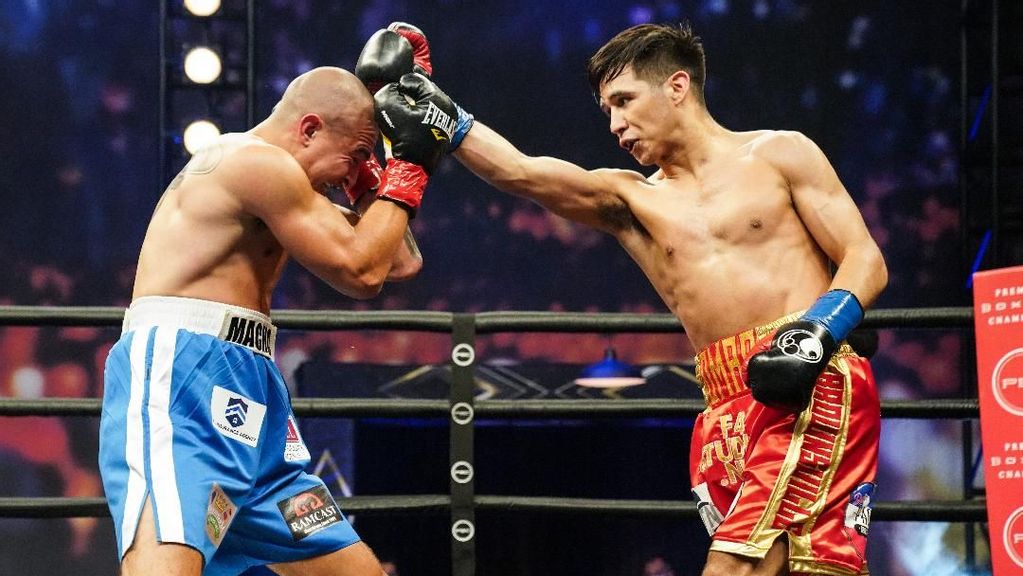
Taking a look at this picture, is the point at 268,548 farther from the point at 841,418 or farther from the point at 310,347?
the point at 310,347

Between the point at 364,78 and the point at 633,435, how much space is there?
3.72m

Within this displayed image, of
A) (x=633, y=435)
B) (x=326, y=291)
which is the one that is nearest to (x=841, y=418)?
(x=633, y=435)

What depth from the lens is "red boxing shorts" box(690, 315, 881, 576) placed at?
2414 millimetres

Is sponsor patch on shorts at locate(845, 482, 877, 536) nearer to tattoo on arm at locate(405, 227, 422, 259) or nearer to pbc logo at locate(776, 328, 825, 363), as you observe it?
pbc logo at locate(776, 328, 825, 363)

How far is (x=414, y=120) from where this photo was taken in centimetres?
263

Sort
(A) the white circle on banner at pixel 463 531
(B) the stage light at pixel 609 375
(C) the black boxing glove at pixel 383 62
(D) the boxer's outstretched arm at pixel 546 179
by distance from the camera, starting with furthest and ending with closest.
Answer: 1. (B) the stage light at pixel 609 375
2. (A) the white circle on banner at pixel 463 531
3. (D) the boxer's outstretched arm at pixel 546 179
4. (C) the black boxing glove at pixel 383 62

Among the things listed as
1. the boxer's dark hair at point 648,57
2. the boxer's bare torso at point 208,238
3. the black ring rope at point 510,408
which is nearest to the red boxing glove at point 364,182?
the boxer's bare torso at point 208,238

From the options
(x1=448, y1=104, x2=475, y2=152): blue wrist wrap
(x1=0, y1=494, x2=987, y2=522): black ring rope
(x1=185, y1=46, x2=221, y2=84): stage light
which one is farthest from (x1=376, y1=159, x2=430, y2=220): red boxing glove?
(x1=185, y1=46, x2=221, y2=84): stage light

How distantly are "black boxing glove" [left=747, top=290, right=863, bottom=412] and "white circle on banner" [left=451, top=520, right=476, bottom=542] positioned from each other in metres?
1.09

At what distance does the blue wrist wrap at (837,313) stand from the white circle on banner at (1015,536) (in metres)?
0.85

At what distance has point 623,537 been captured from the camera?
6.27 meters

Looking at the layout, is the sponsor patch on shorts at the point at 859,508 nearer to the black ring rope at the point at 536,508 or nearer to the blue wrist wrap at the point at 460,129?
the black ring rope at the point at 536,508

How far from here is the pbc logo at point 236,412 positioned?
2.33 metres

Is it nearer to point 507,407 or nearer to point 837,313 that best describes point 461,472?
point 507,407
